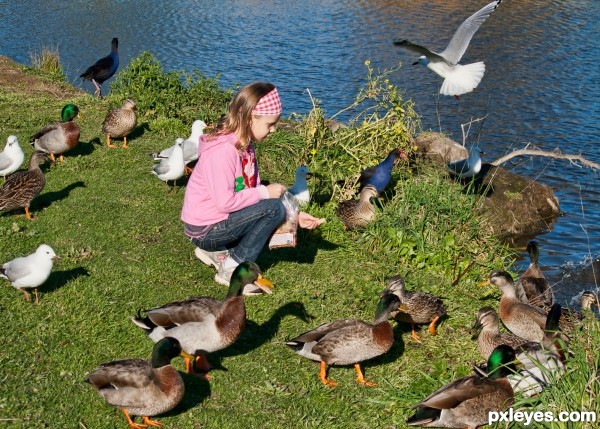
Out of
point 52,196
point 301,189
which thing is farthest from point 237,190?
point 52,196

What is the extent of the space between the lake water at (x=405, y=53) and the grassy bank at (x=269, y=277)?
7.99ft

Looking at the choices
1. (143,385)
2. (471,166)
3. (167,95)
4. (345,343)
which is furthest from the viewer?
(167,95)

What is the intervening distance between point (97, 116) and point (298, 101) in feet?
17.4

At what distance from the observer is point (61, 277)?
6.70 meters

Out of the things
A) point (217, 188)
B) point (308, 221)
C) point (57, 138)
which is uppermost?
point (217, 188)

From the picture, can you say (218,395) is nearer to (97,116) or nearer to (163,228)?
(163,228)

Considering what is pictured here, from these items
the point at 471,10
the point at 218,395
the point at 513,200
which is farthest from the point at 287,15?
the point at 218,395

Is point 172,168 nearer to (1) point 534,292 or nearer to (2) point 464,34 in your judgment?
(1) point 534,292

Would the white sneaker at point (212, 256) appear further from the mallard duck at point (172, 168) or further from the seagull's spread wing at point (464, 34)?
the seagull's spread wing at point (464, 34)

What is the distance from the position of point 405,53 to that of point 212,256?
1422cm

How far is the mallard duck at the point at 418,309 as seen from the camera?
20.8 ft

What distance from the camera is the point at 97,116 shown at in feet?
38.5

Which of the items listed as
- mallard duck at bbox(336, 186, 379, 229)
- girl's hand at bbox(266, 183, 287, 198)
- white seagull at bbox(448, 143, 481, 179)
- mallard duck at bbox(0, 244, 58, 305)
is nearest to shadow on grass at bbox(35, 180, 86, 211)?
mallard duck at bbox(0, 244, 58, 305)

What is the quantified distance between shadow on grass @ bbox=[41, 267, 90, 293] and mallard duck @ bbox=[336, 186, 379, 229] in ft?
9.53
